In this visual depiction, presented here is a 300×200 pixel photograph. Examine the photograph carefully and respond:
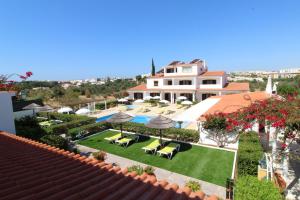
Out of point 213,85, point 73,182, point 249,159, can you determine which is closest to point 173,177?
point 249,159

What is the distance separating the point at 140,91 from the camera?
51.8m

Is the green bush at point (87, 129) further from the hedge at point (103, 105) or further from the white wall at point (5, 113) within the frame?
the hedge at point (103, 105)

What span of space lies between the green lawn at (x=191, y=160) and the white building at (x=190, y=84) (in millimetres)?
27831

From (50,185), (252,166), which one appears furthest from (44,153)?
(252,166)

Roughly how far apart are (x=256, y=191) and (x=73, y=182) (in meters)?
6.65

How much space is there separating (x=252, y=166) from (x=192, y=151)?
18.9 feet

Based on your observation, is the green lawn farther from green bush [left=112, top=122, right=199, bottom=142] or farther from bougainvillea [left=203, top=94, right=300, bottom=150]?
bougainvillea [left=203, top=94, right=300, bottom=150]

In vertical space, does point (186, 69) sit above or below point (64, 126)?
above

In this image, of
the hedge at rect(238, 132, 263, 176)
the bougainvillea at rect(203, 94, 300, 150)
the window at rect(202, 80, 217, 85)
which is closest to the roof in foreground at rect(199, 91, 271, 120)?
the hedge at rect(238, 132, 263, 176)

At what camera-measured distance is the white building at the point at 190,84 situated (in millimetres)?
42750

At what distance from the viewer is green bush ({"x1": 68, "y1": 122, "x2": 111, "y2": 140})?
67.9 feet

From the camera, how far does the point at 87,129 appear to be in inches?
876

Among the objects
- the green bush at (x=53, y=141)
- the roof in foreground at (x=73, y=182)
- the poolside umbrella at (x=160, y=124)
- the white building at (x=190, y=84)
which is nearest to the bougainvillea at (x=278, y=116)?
the poolside umbrella at (x=160, y=124)

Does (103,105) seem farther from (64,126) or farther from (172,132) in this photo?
(172,132)
